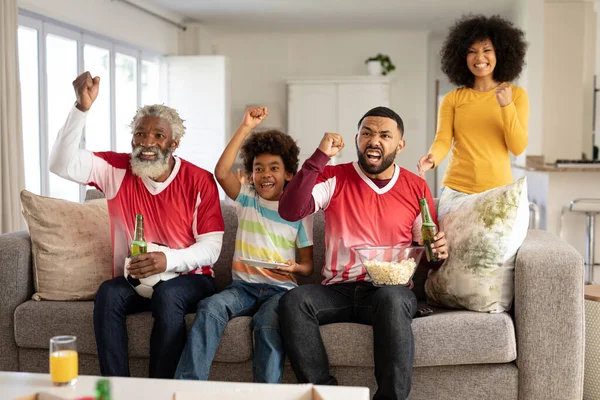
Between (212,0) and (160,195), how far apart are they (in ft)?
19.7

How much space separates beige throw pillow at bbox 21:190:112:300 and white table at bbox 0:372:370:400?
940 millimetres

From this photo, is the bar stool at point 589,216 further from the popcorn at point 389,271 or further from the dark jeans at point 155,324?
the dark jeans at point 155,324

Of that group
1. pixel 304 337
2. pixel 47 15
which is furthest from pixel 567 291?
pixel 47 15

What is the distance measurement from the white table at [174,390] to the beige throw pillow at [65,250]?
0.94 meters

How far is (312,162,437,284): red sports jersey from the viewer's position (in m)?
2.59

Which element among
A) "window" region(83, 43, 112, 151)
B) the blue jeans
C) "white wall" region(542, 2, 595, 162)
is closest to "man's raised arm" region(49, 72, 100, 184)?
the blue jeans

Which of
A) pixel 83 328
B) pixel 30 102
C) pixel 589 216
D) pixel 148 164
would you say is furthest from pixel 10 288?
pixel 589 216

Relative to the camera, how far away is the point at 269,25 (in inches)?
402

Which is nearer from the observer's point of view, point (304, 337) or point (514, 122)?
point (304, 337)

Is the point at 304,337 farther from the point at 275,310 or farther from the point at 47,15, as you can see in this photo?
the point at 47,15

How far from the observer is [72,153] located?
8.42 ft

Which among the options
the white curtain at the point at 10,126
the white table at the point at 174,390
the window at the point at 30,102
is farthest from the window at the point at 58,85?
the white table at the point at 174,390

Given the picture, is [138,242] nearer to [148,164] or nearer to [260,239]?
[148,164]

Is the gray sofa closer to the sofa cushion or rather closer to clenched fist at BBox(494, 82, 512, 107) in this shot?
the sofa cushion
